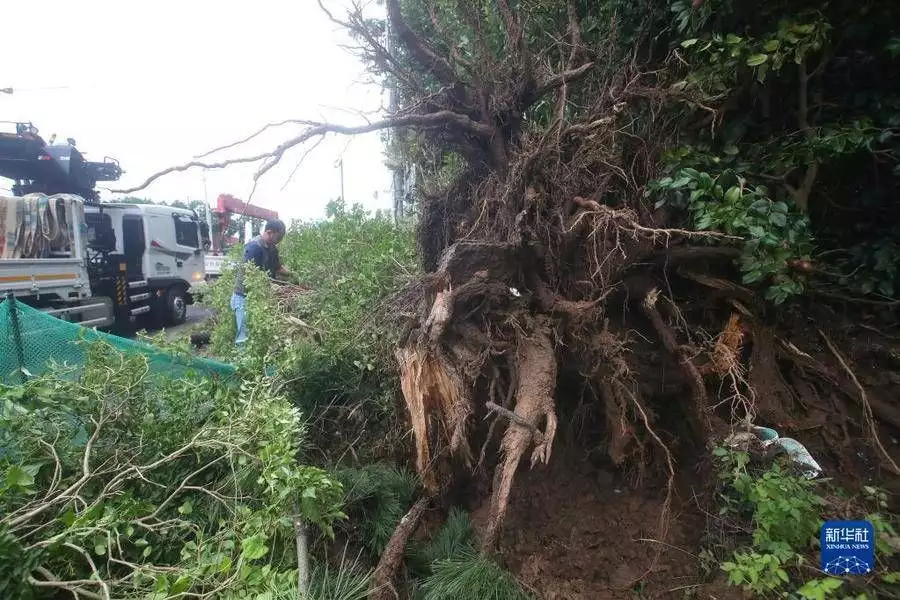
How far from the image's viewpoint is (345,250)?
5684 millimetres

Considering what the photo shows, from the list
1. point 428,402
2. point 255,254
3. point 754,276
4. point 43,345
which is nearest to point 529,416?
point 428,402

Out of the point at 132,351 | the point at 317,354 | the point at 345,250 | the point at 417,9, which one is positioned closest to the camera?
the point at 132,351

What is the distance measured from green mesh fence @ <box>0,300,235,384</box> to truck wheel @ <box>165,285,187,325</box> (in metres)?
8.60

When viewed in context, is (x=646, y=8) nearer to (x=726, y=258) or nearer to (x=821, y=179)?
(x=821, y=179)

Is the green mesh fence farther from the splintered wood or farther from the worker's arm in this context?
the worker's arm

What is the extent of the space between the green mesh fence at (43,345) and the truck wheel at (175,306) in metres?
8.60

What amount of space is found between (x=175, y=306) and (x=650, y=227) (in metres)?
11.5

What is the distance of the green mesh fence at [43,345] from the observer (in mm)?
3309

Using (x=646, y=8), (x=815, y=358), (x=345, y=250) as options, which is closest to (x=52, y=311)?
(x=345, y=250)

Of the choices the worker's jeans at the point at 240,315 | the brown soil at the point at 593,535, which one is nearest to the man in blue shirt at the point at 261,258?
the worker's jeans at the point at 240,315

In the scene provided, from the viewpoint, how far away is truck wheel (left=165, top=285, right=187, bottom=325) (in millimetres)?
11305

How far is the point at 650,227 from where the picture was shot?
315cm

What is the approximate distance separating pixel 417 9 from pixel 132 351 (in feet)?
13.7

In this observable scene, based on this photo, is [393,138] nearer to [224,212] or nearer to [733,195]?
[733,195]
